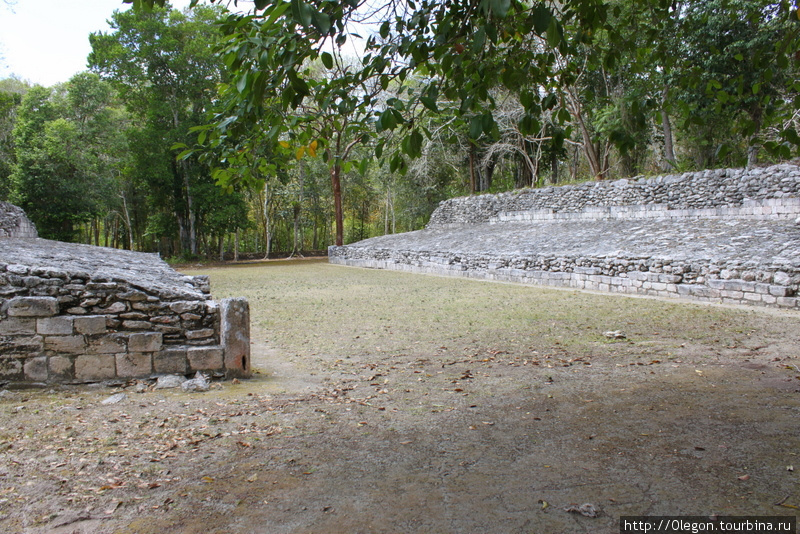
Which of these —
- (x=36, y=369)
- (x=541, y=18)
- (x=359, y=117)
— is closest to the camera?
(x=541, y=18)

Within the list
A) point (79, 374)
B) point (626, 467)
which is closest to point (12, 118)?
point (79, 374)

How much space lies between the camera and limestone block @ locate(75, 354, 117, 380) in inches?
200

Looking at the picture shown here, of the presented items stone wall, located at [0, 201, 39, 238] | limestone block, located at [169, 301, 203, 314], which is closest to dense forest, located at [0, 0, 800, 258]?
limestone block, located at [169, 301, 203, 314]

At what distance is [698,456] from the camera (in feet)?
11.5

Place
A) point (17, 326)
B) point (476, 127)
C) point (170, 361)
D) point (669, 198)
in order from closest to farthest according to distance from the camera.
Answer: point (476, 127)
point (17, 326)
point (170, 361)
point (669, 198)

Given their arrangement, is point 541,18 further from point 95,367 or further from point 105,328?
point 95,367

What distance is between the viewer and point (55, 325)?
494 centimetres

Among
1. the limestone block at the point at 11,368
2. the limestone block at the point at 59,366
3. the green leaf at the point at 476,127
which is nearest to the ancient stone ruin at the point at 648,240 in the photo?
the green leaf at the point at 476,127

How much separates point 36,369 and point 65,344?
0.34 m

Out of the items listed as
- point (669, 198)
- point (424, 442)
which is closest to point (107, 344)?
point (424, 442)

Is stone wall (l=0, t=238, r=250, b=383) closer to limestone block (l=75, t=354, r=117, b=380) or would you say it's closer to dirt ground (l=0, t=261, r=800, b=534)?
limestone block (l=75, t=354, r=117, b=380)

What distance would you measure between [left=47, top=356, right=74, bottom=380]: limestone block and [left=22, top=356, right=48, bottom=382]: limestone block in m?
0.05

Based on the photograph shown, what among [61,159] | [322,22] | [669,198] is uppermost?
[61,159]

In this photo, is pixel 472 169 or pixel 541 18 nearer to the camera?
pixel 541 18
